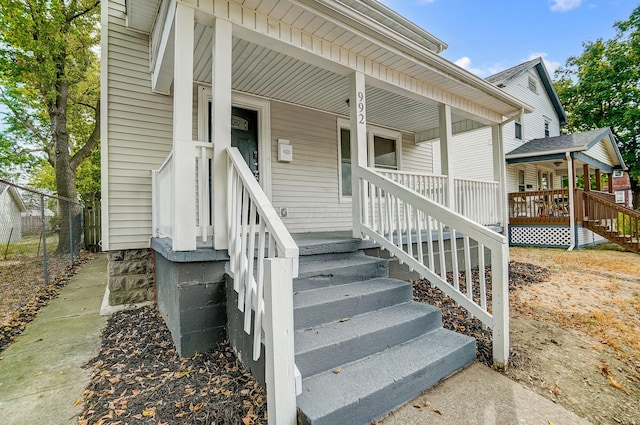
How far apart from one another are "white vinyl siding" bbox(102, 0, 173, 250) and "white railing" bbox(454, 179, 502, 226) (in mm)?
4770

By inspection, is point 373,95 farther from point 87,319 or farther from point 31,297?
point 31,297

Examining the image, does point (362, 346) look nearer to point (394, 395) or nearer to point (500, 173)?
point (394, 395)

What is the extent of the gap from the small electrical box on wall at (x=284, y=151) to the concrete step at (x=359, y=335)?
3276 mm

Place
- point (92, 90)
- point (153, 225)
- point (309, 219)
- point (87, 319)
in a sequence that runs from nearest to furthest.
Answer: point (87, 319), point (153, 225), point (309, 219), point (92, 90)

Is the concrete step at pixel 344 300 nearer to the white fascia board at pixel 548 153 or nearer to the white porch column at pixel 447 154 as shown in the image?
the white porch column at pixel 447 154

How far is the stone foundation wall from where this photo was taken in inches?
155

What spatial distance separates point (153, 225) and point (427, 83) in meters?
4.47

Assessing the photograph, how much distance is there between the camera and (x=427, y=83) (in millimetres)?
4543

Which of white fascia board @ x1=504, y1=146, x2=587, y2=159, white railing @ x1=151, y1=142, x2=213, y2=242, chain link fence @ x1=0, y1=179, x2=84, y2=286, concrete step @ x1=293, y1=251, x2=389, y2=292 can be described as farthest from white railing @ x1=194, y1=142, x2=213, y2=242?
white fascia board @ x1=504, y1=146, x2=587, y2=159

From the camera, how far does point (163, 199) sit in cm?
324

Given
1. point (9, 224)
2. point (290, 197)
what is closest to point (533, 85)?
point (290, 197)

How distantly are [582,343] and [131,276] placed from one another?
515 centimetres

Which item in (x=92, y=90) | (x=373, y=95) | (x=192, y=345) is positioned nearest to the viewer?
(x=192, y=345)

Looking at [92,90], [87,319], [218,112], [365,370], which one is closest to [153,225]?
[87,319]
